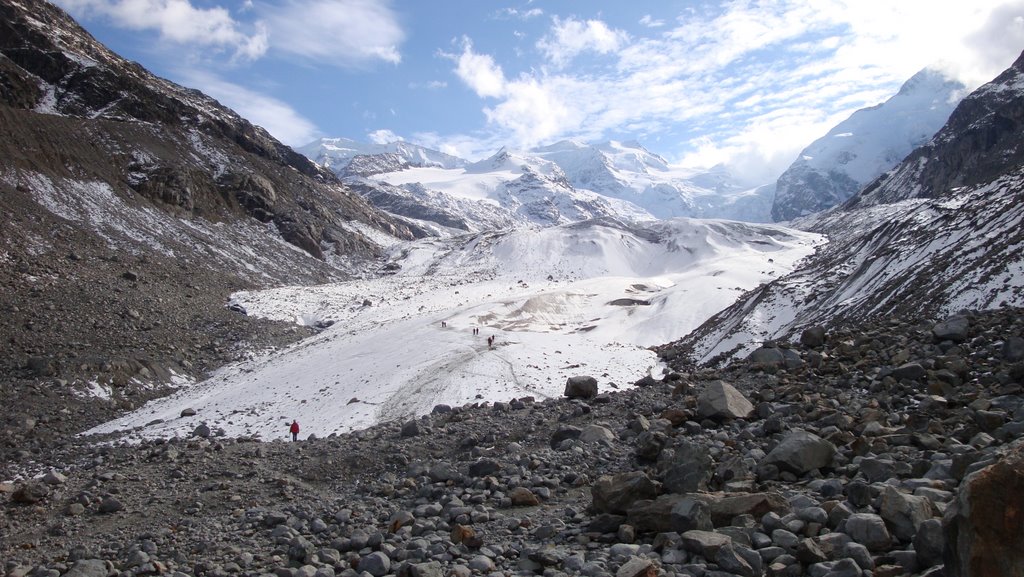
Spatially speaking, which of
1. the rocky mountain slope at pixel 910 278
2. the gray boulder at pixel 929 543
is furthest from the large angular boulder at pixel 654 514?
the rocky mountain slope at pixel 910 278

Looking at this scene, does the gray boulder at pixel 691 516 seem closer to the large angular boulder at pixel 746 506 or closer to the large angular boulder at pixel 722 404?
the large angular boulder at pixel 746 506

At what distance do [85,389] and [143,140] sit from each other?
58043mm

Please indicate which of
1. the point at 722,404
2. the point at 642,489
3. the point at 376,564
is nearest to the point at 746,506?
the point at 642,489

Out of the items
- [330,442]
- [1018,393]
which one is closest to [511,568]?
[1018,393]

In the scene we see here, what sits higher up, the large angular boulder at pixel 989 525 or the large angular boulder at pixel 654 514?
the large angular boulder at pixel 989 525

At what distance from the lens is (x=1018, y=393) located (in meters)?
9.57

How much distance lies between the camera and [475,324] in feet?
147

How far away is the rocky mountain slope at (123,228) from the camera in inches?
1255

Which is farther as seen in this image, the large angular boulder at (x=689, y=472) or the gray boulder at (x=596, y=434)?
the gray boulder at (x=596, y=434)

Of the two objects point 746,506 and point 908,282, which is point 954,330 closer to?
point 746,506

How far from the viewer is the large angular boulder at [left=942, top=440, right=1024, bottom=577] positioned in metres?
4.55

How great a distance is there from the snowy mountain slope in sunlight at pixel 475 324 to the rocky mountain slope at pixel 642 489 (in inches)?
391

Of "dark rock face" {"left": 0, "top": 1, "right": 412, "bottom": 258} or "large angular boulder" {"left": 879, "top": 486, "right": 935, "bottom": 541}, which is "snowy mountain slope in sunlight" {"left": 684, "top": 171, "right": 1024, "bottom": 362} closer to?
"large angular boulder" {"left": 879, "top": 486, "right": 935, "bottom": 541}

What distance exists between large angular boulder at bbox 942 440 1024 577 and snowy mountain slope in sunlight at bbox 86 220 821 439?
20.6 metres
